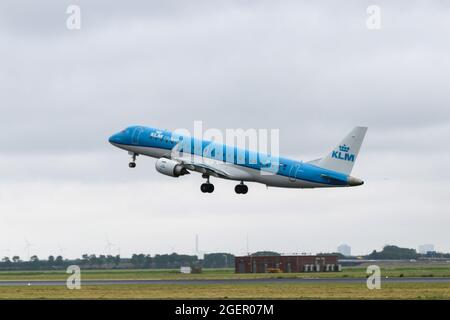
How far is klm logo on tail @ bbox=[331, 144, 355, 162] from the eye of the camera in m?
117

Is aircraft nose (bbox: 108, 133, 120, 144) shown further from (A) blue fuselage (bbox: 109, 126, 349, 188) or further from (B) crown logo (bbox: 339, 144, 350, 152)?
(B) crown logo (bbox: 339, 144, 350, 152)

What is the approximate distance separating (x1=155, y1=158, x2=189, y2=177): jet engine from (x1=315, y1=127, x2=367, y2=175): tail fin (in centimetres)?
1783

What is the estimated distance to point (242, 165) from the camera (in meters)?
121

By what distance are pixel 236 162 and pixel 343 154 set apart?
43.3 feet

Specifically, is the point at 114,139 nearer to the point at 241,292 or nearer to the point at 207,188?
the point at 207,188

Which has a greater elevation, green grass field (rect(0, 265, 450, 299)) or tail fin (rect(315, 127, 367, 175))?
tail fin (rect(315, 127, 367, 175))

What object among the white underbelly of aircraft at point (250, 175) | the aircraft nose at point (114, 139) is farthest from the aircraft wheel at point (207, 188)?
the aircraft nose at point (114, 139)

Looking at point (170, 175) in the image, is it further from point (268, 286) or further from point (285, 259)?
point (285, 259)

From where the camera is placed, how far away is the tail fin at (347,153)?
382 ft

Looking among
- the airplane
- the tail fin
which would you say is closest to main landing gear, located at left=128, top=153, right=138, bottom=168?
the airplane

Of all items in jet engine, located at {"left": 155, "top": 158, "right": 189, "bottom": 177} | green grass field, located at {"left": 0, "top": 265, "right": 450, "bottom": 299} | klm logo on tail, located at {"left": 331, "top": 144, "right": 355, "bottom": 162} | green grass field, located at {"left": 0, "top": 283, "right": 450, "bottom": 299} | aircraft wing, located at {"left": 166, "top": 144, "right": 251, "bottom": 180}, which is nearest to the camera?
green grass field, located at {"left": 0, "top": 283, "right": 450, "bottom": 299}

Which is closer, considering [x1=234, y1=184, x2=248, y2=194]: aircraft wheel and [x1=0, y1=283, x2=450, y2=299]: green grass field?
[x1=0, y1=283, x2=450, y2=299]: green grass field
